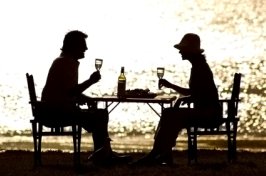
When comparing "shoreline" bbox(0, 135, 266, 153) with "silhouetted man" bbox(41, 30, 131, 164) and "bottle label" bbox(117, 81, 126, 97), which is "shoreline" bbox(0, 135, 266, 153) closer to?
A: "bottle label" bbox(117, 81, 126, 97)

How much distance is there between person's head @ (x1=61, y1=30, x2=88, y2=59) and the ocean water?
39907 mm

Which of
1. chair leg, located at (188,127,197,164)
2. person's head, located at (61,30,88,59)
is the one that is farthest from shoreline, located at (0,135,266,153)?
person's head, located at (61,30,88,59)

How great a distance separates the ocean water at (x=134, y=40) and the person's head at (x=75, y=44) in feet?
131

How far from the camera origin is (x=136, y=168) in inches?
353

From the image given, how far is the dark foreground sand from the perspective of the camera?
8656 mm

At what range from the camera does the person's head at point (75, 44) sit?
8.94m

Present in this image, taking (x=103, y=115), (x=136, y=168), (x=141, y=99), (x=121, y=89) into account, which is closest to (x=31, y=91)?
(x=103, y=115)

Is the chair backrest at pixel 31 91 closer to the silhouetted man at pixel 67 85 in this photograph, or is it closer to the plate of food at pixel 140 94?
the silhouetted man at pixel 67 85

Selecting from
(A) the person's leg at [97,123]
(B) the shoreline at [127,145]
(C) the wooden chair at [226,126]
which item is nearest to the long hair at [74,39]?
(A) the person's leg at [97,123]

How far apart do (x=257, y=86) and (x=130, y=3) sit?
25.6 m

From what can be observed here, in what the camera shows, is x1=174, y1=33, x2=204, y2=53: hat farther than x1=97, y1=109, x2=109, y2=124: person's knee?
Yes

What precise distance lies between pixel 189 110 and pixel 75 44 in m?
1.61

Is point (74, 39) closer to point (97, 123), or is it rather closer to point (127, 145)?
point (97, 123)

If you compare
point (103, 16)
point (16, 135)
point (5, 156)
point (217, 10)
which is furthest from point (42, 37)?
point (5, 156)
